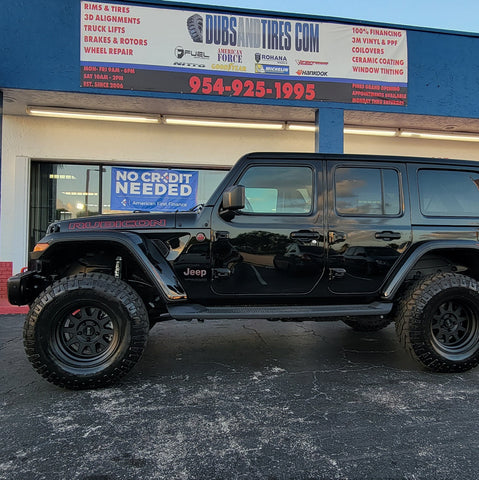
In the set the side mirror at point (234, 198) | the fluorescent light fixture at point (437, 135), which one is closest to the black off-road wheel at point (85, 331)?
the side mirror at point (234, 198)

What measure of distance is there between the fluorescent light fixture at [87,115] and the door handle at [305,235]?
552 centimetres

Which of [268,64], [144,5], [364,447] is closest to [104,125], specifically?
[144,5]

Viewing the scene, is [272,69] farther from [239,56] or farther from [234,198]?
[234,198]

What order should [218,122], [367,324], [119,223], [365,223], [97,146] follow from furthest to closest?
1. [97,146]
2. [218,122]
3. [367,324]
4. [365,223]
5. [119,223]

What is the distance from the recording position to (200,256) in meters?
3.28

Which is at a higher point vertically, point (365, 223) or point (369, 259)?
point (365, 223)

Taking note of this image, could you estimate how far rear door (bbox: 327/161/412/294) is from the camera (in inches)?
136

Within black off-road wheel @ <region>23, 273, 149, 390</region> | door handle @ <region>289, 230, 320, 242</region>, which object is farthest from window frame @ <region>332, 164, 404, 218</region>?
black off-road wheel @ <region>23, 273, 149, 390</region>

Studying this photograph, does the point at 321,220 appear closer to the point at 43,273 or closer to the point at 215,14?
the point at 43,273

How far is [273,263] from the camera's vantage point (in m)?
3.34

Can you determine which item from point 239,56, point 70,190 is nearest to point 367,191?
point 239,56

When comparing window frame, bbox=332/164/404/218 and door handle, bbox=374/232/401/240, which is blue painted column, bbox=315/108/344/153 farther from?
door handle, bbox=374/232/401/240

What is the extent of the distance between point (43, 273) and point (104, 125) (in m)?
5.56

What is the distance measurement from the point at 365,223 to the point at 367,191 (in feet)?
1.16
